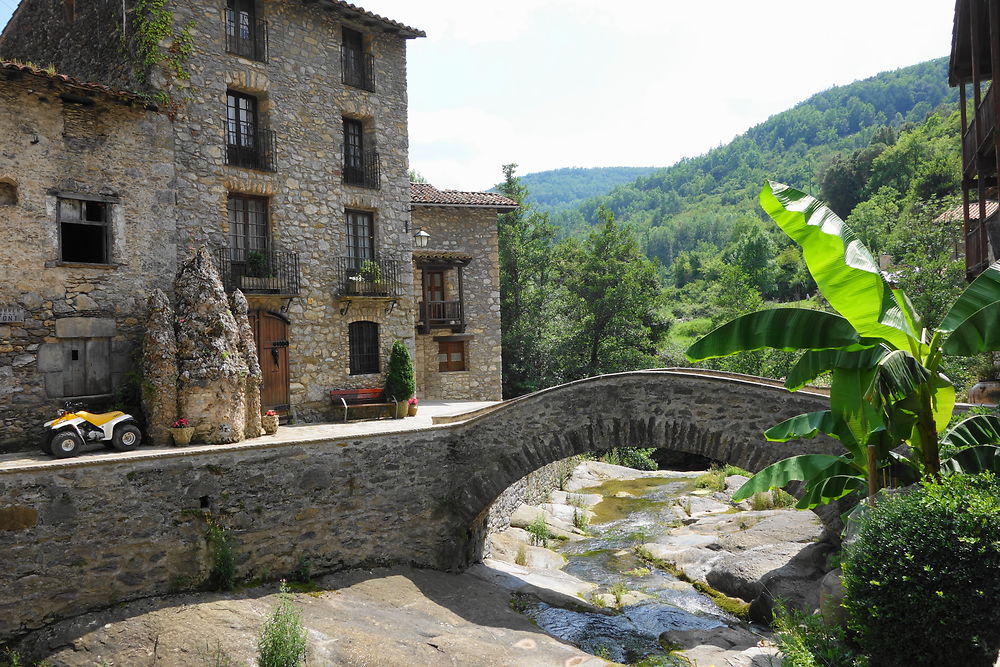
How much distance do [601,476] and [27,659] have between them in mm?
18764

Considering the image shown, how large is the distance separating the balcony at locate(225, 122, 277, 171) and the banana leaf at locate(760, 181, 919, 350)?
475 inches

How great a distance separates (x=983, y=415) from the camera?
8.86 m

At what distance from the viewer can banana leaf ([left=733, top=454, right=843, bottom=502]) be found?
9.24 m

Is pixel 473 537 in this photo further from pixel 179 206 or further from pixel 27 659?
pixel 179 206

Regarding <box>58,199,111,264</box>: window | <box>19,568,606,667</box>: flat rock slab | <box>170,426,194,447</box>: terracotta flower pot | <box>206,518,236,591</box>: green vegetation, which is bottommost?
<box>19,568,606,667</box>: flat rock slab

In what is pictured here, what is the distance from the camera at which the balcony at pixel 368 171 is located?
17.9 m

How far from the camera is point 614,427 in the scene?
43.2ft

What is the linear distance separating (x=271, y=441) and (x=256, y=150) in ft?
24.3

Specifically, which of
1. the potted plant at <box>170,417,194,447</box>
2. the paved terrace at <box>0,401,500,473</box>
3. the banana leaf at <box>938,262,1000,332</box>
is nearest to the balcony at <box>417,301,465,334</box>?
the paved terrace at <box>0,401,500,473</box>

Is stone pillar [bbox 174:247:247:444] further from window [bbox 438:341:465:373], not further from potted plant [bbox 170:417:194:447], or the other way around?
window [bbox 438:341:465:373]

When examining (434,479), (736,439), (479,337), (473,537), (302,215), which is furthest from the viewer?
(479,337)

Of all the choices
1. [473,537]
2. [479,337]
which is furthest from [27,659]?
[479,337]

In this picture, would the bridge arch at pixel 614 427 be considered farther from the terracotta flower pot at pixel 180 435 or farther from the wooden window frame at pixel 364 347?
the terracotta flower pot at pixel 180 435

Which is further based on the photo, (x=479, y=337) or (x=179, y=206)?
(x=479, y=337)
